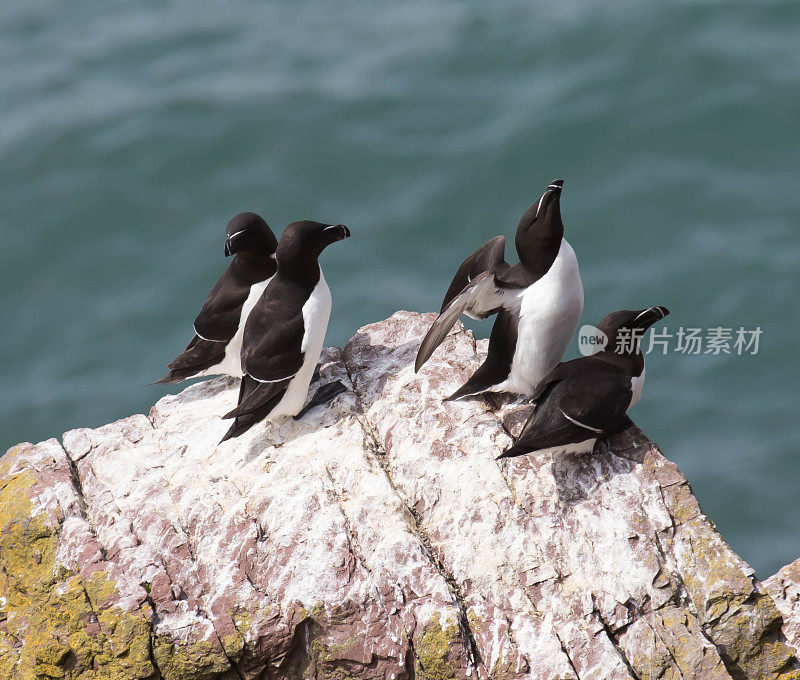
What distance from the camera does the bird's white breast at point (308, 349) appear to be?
531 centimetres

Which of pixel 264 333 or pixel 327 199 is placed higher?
pixel 264 333

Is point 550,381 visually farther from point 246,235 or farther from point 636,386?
point 246,235

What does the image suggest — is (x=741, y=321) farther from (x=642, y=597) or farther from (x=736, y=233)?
(x=642, y=597)

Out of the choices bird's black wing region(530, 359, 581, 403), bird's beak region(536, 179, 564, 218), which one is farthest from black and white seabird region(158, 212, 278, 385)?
bird's black wing region(530, 359, 581, 403)

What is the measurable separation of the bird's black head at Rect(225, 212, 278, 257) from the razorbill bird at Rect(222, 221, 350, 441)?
0.90 feet

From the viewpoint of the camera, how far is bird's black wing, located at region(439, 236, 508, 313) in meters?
5.46

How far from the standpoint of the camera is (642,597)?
4457mm

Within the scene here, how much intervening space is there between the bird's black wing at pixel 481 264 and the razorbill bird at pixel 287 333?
2.15 feet

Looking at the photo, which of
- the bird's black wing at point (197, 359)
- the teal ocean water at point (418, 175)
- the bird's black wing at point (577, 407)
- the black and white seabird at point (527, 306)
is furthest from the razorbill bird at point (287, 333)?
the teal ocean water at point (418, 175)

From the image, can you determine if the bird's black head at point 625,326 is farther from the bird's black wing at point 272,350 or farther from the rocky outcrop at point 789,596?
the bird's black wing at point 272,350

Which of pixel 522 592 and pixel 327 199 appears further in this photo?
pixel 327 199

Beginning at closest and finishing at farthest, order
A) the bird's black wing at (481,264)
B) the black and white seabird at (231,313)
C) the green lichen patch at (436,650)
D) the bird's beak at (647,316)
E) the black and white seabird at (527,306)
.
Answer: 1. the green lichen patch at (436,650)
2. the bird's beak at (647,316)
3. the black and white seabird at (527,306)
4. the bird's black wing at (481,264)
5. the black and white seabird at (231,313)

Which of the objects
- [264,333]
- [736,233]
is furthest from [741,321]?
[264,333]

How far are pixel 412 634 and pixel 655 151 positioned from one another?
763cm
